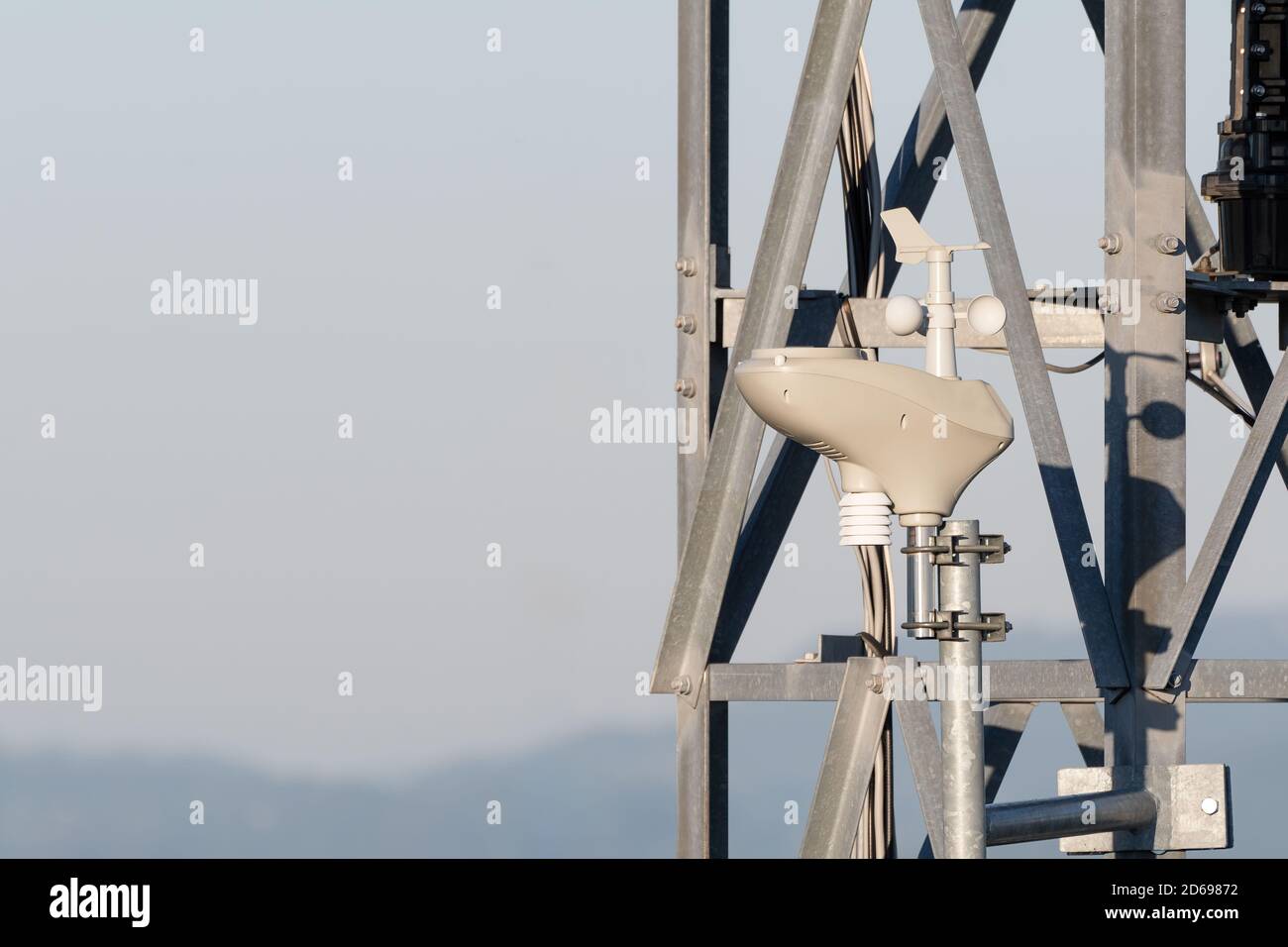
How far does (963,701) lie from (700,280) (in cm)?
520

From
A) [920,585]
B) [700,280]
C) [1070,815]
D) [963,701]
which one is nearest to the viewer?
[963,701]

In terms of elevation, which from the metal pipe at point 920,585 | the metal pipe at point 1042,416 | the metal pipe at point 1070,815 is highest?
the metal pipe at point 1042,416

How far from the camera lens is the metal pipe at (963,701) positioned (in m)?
9.44

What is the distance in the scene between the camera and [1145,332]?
40.9 feet

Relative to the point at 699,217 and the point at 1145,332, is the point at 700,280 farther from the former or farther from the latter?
the point at 1145,332

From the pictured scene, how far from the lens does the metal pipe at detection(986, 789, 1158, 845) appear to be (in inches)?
451

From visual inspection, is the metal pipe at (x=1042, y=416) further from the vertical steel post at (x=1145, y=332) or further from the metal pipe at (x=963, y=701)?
the metal pipe at (x=963, y=701)

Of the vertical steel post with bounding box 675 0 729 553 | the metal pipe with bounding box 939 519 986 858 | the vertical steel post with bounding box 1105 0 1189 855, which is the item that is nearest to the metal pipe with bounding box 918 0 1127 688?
the vertical steel post with bounding box 1105 0 1189 855

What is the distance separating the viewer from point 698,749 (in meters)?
14.0

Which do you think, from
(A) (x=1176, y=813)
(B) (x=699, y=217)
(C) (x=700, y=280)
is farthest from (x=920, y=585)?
(B) (x=699, y=217)

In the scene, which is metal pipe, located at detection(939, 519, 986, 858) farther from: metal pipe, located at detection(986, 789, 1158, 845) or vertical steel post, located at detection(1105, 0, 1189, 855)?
vertical steel post, located at detection(1105, 0, 1189, 855)

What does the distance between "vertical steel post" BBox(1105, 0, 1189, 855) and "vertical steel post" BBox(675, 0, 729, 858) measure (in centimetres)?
260

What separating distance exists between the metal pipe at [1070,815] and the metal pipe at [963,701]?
1504 millimetres

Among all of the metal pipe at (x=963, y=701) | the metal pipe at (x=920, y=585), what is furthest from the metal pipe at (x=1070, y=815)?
the metal pipe at (x=920, y=585)
